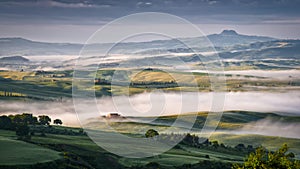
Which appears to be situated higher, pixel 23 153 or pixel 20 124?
pixel 20 124

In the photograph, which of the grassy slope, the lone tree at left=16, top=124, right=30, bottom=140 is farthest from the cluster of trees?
the grassy slope

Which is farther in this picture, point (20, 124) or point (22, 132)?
point (20, 124)

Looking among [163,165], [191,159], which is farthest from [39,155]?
[191,159]

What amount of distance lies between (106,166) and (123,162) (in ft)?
18.5

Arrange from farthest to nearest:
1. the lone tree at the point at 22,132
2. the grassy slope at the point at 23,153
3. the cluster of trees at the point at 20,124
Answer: the cluster of trees at the point at 20,124 < the lone tree at the point at 22,132 < the grassy slope at the point at 23,153

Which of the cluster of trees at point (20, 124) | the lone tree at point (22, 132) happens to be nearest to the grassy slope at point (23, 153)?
the cluster of trees at point (20, 124)

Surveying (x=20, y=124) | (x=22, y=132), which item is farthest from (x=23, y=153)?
(x=20, y=124)

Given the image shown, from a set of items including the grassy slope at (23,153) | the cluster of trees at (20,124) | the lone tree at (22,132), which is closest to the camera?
the grassy slope at (23,153)

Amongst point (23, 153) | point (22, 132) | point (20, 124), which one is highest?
point (20, 124)

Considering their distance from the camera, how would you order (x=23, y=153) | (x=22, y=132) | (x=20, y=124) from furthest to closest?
(x=20, y=124)
(x=22, y=132)
(x=23, y=153)

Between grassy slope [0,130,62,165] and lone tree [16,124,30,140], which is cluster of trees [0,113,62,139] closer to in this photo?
lone tree [16,124,30,140]

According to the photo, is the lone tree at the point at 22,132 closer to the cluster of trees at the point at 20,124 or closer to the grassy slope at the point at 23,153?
the cluster of trees at the point at 20,124

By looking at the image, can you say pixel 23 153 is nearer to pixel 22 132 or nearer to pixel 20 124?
pixel 22 132

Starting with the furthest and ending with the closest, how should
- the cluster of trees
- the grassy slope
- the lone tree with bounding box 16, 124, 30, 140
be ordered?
the cluster of trees, the lone tree with bounding box 16, 124, 30, 140, the grassy slope
